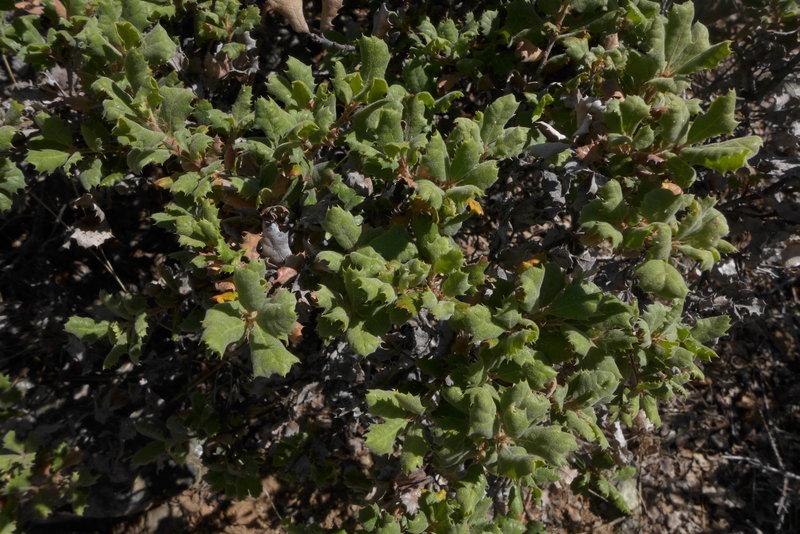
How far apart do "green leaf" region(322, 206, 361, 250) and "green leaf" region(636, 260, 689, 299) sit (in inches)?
32.8

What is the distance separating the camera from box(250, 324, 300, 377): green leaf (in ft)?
5.32

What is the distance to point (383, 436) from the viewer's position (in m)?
1.76

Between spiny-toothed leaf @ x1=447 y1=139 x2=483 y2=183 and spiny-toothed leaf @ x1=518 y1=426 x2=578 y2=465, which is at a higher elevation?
spiny-toothed leaf @ x1=447 y1=139 x2=483 y2=183

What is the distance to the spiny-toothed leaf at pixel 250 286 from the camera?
157 centimetres

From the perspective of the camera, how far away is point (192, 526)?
3.33 metres

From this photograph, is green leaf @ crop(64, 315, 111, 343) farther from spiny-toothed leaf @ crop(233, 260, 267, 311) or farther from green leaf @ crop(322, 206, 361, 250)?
green leaf @ crop(322, 206, 361, 250)

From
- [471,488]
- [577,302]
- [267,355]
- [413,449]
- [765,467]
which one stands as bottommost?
[765,467]

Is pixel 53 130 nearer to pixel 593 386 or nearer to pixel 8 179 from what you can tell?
pixel 8 179

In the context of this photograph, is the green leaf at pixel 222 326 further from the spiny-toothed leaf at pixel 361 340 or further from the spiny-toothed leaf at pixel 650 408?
the spiny-toothed leaf at pixel 650 408

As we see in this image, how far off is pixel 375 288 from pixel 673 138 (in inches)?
38.3

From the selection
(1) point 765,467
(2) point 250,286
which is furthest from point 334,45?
(1) point 765,467

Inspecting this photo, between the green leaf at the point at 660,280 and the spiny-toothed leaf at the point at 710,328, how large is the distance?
0.57m

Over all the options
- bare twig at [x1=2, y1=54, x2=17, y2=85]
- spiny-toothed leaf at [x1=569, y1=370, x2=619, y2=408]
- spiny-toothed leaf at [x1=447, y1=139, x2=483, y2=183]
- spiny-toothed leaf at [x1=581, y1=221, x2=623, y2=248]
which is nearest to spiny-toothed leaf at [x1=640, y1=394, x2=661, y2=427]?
spiny-toothed leaf at [x1=569, y1=370, x2=619, y2=408]

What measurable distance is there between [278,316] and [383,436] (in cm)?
50
